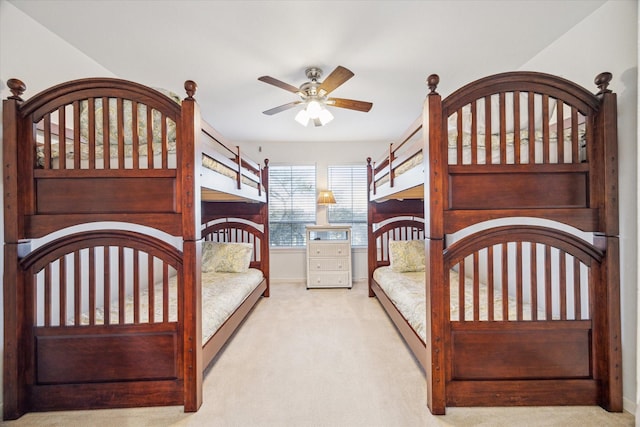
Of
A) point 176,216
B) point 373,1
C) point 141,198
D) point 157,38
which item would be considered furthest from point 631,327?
point 157,38

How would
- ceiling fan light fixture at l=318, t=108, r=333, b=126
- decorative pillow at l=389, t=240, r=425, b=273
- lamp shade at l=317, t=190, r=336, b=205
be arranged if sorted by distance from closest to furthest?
ceiling fan light fixture at l=318, t=108, r=333, b=126 → decorative pillow at l=389, t=240, r=425, b=273 → lamp shade at l=317, t=190, r=336, b=205

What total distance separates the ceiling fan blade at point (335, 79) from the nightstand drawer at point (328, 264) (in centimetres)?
255

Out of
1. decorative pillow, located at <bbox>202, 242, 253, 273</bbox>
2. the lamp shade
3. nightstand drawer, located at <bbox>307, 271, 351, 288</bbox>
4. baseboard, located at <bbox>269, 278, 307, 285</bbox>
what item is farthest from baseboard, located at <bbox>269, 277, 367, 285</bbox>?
the lamp shade

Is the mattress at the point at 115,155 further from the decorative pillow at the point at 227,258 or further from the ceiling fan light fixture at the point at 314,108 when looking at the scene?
the decorative pillow at the point at 227,258

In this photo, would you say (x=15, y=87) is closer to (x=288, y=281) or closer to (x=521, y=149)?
(x=521, y=149)

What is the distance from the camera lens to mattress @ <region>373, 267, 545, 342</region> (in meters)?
1.99

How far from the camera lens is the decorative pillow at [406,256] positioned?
358 centimetres

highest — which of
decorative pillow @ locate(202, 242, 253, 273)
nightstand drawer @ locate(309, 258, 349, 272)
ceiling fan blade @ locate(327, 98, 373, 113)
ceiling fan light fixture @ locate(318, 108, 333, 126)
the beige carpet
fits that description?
ceiling fan blade @ locate(327, 98, 373, 113)

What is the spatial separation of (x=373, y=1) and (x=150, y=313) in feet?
7.29

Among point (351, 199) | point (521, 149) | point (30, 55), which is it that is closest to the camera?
point (521, 149)

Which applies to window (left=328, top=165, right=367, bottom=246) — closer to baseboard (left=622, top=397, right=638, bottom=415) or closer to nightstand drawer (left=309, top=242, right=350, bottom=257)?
nightstand drawer (left=309, top=242, right=350, bottom=257)

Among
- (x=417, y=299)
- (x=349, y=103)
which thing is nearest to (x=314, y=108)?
(x=349, y=103)

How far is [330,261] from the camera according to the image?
4410mm

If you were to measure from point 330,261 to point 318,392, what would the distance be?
265 centimetres
